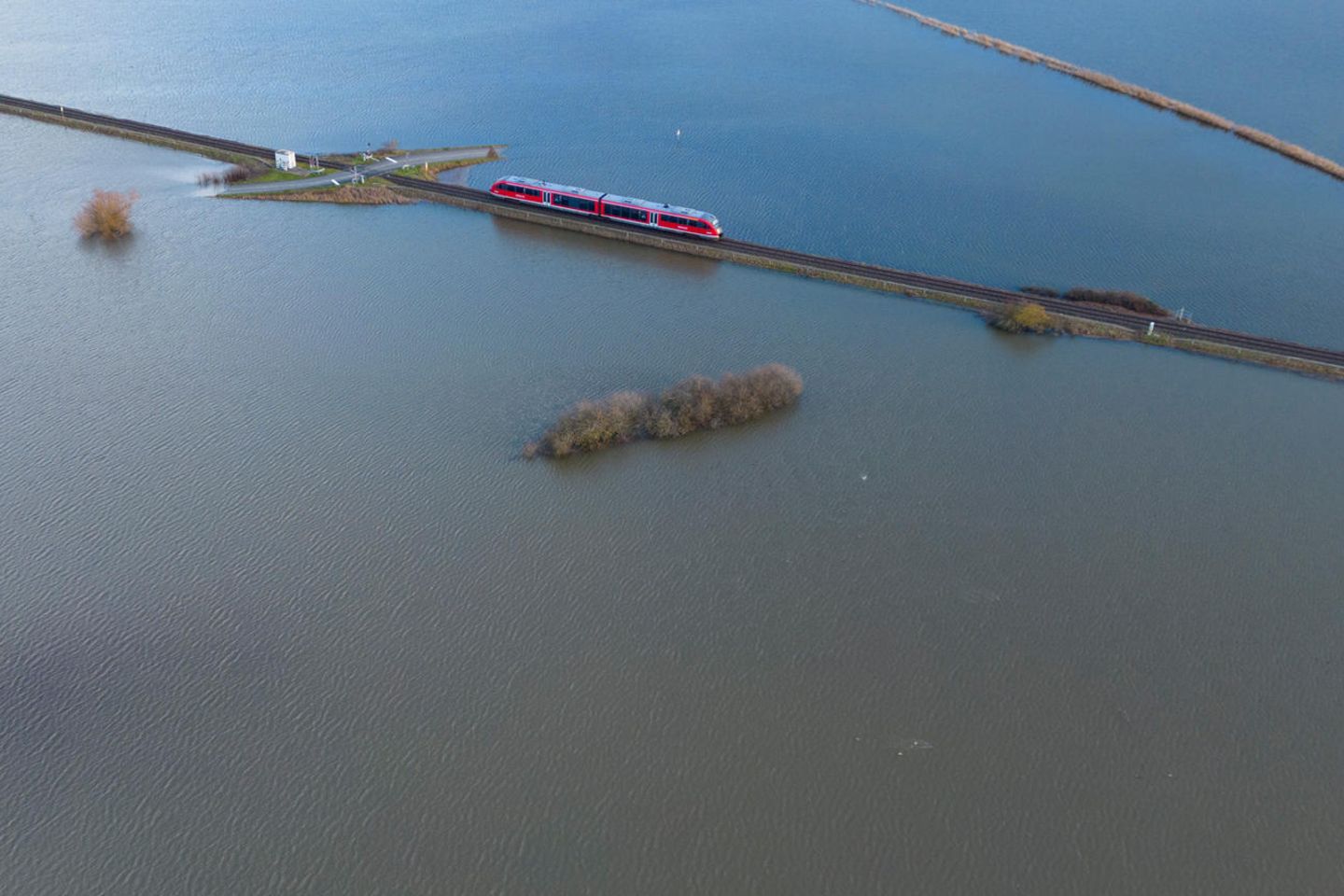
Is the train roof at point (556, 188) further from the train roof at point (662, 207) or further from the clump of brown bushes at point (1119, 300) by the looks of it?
the clump of brown bushes at point (1119, 300)

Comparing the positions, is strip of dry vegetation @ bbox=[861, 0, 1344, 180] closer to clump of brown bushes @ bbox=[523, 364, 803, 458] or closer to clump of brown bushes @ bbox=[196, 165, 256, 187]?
clump of brown bushes @ bbox=[523, 364, 803, 458]

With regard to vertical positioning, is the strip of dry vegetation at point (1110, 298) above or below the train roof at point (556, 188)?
below

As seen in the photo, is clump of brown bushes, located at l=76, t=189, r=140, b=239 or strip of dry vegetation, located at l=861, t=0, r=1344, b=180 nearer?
clump of brown bushes, located at l=76, t=189, r=140, b=239

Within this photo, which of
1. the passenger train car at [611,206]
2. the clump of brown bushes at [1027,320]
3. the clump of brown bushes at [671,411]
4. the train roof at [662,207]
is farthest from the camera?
the train roof at [662,207]

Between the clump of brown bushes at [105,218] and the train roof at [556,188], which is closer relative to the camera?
the clump of brown bushes at [105,218]

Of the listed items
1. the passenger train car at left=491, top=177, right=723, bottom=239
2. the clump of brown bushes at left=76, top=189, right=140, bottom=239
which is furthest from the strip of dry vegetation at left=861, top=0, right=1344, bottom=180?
the clump of brown bushes at left=76, top=189, right=140, bottom=239

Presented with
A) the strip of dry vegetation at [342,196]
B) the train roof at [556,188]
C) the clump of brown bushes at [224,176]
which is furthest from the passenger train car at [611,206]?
the clump of brown bushes at [224,176]

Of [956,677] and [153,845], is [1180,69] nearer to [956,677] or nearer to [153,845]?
[956,677]

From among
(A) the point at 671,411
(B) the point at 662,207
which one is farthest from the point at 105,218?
(A) the point at 671,411
